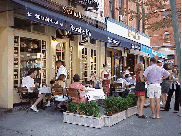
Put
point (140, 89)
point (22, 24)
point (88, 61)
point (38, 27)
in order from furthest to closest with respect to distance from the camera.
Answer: point (88, 61)
point (38, 27)
point (22, 24)
point (140, 89)

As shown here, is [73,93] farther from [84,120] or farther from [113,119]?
[113,119]

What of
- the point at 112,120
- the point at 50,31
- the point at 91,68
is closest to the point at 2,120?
the point at 112,120

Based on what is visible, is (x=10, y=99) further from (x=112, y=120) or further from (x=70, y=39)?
(x=70, y=39)

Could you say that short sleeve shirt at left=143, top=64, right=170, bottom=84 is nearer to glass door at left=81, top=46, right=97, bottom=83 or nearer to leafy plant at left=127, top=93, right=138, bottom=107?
leafy plant at left=127, top=93, right=138, bottom=107

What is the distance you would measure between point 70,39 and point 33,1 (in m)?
3.88

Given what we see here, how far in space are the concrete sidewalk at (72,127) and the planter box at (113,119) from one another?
108mm

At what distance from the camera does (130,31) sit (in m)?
18.7

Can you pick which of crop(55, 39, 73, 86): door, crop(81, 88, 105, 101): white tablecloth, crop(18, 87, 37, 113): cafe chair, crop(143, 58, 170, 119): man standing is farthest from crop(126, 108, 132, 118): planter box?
crop(55, 39, 73, 86): door

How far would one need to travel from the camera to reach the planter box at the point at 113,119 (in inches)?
249

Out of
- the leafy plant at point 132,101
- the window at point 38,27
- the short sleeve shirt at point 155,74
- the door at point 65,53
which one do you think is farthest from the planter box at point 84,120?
the door at point 65,53

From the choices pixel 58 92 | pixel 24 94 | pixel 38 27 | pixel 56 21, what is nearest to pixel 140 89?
pixel 58 92

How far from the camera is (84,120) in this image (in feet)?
21.0

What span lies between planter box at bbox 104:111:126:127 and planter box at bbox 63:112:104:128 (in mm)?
116

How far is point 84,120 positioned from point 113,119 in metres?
0.79
